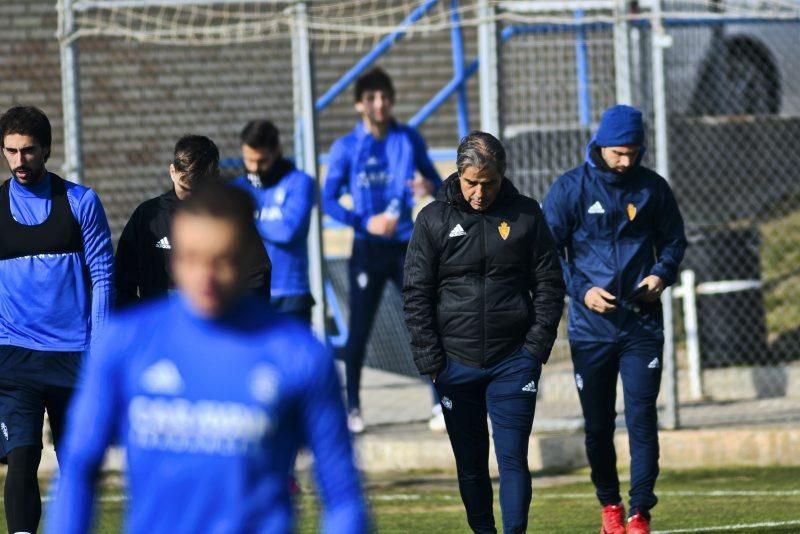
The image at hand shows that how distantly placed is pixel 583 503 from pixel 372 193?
9.00 feet

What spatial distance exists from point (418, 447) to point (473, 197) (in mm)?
4107

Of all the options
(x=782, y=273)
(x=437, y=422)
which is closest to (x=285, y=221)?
(x=437, y=422)

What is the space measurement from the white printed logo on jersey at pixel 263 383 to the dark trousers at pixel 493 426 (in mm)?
3669

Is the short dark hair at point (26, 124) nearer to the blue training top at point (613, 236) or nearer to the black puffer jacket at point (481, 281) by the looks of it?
the black puffer jacket at point (481, 281)

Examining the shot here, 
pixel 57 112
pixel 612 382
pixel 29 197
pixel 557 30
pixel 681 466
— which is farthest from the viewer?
pixel 57 112

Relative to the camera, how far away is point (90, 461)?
337 cm

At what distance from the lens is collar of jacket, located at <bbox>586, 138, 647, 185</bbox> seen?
7848mm

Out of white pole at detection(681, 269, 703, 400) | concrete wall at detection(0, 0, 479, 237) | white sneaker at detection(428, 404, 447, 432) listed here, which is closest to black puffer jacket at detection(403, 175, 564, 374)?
white sneaker at detection(428, 404, 447, 432)

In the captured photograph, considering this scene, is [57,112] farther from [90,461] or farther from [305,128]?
[90,461]

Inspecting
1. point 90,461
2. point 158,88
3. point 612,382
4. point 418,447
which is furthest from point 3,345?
point 158,88

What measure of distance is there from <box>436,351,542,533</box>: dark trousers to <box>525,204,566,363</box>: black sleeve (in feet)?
0.25

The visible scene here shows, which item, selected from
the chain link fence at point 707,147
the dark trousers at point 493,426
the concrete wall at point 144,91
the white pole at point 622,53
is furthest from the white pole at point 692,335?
the concrete wall at point 144,91

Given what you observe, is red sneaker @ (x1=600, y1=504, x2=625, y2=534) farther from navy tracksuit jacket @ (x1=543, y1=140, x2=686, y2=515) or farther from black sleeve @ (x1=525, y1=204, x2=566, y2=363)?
black sleeve @ (x1=525, y1=204, x2=566, y2=363)

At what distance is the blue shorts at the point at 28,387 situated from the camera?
672cm
